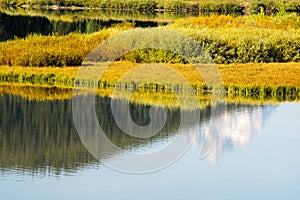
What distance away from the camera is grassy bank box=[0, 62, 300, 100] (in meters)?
22.5

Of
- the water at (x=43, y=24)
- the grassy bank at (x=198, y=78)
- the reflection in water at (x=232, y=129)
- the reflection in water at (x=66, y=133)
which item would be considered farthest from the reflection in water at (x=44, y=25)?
the reflection in water at (x=232, y=129)

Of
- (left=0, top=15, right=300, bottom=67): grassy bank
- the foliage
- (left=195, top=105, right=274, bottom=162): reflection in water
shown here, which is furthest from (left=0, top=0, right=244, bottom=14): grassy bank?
(left=195, top=105, right=274, bottom=162): reflection in water

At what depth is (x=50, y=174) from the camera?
14234 mm

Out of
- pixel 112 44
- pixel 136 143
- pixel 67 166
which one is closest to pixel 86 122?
pixel 136 143

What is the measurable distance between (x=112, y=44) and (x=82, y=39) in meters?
1.48

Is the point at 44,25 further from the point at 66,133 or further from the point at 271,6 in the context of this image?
the point at 66,133

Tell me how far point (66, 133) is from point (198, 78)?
7112mm

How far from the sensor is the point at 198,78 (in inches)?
936

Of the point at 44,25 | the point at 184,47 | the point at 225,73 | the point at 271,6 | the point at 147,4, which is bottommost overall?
the point at 225,73

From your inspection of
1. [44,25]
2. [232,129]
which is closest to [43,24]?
[44,25]

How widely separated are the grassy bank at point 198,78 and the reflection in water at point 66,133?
1752mm

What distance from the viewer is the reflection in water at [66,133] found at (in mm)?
15094

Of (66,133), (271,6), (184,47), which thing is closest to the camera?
(66,133)

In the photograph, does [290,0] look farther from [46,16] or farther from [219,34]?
[219,34]
